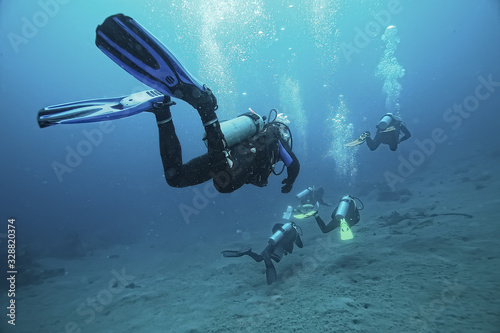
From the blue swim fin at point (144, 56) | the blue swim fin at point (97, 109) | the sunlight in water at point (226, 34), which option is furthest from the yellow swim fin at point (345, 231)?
the sunlight in water at point (226, 34)

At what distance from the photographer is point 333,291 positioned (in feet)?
15.8

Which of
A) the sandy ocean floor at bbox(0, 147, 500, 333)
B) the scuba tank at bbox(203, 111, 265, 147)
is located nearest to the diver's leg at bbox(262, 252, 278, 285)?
the sandy ocean floor at bbox(0, 147, 500, 333)

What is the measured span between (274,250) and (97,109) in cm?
598

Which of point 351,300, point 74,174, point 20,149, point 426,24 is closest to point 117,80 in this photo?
point 74,174

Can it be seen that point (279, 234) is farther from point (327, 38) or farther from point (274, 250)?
point (327, 38)

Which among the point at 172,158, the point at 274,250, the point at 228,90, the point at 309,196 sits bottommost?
the point at 274,250

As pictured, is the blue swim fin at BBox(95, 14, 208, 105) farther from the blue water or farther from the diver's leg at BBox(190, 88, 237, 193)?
the blue water

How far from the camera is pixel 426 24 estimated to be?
8569 centimetres

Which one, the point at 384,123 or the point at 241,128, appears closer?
the point at 241,128

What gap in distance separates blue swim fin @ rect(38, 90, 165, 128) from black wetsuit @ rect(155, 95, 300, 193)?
245 millimetres

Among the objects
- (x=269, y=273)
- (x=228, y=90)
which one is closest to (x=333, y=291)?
(x=269, y=273)

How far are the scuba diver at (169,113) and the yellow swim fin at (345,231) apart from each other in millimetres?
4243

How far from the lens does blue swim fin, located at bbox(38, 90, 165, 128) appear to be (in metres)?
2.18

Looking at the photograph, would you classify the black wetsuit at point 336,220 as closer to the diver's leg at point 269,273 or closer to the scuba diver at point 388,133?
the diver's leg at point 269,273
